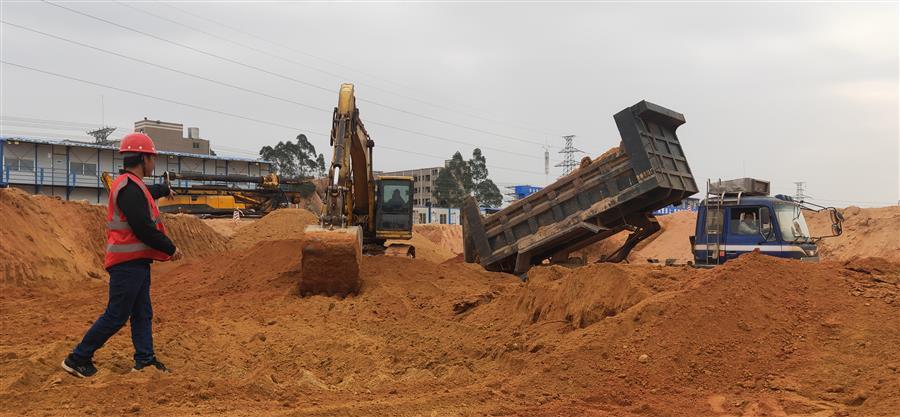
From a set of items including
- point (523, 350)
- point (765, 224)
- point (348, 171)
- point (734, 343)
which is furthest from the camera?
point (348, 171)

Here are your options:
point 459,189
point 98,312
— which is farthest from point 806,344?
point 459,189

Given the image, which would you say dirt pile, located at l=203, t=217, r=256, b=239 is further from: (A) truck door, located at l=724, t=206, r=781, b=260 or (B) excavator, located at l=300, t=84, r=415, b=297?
(A) truck door, located at l=724, t=206, r=781, b=260

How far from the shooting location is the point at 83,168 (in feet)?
167

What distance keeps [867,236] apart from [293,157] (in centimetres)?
5536

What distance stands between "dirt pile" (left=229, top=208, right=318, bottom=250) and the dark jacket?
17819mm

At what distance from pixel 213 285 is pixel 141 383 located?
21.6 feet

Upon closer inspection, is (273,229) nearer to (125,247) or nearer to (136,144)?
(136,144)

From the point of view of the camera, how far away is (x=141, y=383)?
5152mm

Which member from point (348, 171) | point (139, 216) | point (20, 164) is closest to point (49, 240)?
point (348, 171)

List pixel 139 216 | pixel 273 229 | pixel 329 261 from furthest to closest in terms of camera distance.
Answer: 1. pixel 273 229
2. pixel 329 261
3. pixel 139 216

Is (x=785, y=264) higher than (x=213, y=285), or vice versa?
(x=785, y=264)

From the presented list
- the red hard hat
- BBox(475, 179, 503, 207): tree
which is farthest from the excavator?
BBox(475, 179, 503, 207): tree

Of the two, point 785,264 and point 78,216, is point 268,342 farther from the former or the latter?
point 78,216

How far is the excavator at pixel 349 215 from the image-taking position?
9852 mm
